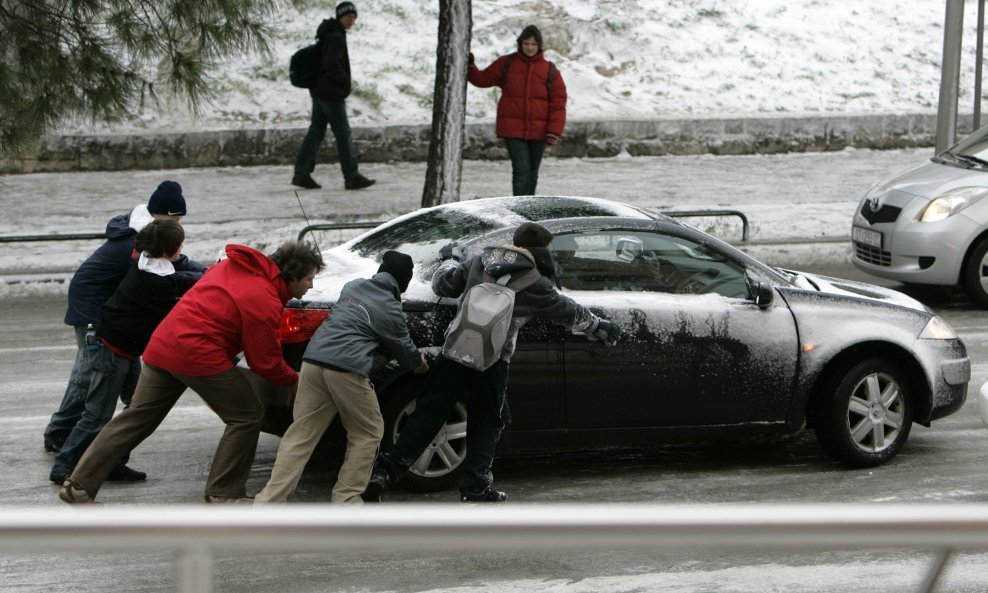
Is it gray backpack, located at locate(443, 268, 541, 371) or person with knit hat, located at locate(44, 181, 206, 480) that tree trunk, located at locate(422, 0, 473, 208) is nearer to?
person with knit hat, located at locate(44, 181, 206, 480)

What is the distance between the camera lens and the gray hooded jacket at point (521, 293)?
663 centimetres

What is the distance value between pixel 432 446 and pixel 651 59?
14492 mm

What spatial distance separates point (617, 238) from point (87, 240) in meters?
8.26

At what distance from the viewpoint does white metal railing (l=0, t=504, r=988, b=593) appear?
7.44ft

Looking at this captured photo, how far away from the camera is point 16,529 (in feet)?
7.39

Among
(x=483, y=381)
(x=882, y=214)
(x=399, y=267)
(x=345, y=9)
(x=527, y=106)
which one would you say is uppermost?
(x=345, y=9)

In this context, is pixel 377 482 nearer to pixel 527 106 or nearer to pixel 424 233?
pixel 424 233

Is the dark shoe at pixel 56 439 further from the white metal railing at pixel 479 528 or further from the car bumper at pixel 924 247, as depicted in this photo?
the car bumper at pixel 924 247

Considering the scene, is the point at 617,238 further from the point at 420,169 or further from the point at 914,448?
the point at 420,169

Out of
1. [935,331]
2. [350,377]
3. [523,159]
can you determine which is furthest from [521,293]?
[523,159]

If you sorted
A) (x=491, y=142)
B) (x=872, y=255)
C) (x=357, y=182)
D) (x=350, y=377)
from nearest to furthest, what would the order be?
(x=350, y=377)
(x=872, y=255)
(x=357, y=182)
(x=491, y=142)

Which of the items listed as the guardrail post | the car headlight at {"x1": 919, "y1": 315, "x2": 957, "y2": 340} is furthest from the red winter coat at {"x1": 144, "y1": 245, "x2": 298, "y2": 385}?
the guardrail post

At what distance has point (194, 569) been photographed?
2445 mm

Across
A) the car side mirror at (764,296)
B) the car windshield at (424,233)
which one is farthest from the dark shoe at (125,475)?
→ the car side mirror at (764,296)
